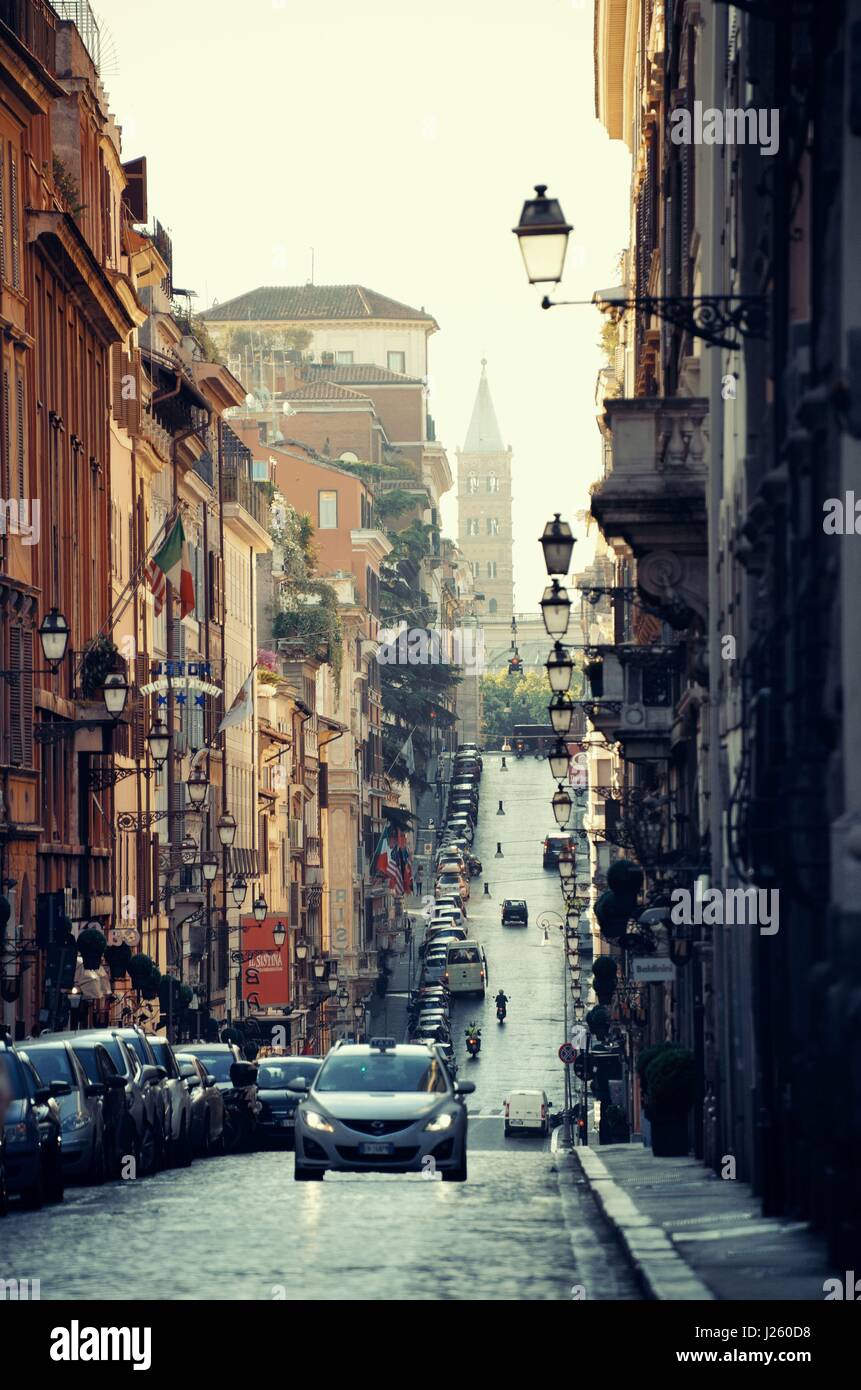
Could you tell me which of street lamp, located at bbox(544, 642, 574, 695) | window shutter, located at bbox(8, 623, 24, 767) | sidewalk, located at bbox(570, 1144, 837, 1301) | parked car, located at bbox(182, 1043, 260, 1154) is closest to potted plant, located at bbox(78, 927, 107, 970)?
window shutter, located at bbox(8, 623, 24, 767)

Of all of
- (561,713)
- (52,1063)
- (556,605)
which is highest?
(556,605)

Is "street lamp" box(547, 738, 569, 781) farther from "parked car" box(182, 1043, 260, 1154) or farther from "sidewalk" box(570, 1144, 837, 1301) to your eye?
"sidewalk" box(570, 1144, 837, 1301)

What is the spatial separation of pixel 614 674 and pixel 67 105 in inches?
926

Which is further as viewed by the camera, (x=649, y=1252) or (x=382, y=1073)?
(x=382, y=1073)

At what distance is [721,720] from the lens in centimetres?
2819

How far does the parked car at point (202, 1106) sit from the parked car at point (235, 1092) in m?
0.84

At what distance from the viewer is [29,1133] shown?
78.7ft

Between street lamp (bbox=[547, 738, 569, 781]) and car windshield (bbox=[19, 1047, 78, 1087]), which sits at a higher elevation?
street lamp (bbox=[547, 738, 569, 781])

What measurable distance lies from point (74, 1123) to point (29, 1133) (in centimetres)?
384

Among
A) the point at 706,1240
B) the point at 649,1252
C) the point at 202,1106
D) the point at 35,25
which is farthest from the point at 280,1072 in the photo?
the point at 649,1252

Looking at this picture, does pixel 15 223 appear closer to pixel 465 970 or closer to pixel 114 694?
pixel 114 694

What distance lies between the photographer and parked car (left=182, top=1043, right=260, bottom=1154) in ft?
132
